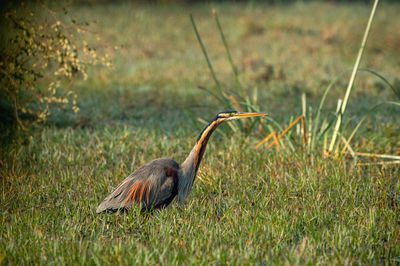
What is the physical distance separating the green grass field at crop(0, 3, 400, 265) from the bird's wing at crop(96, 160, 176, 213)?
0.40ft

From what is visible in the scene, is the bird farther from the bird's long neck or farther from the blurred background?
the blurred background

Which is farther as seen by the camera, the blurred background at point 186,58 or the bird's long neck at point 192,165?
the blurred background at point 186,58

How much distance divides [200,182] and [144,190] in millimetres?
995

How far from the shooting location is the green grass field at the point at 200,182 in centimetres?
343

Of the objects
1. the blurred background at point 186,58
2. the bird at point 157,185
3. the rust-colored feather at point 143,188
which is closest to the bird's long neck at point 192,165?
the bird at point 157,185

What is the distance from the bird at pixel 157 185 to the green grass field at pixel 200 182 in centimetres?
11

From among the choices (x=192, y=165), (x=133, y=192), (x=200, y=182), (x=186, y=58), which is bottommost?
(x=200, y=182)

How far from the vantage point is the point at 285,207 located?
414 centimetres

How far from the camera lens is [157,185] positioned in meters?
3.90

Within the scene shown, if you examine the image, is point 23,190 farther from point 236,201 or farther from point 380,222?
point 380,222

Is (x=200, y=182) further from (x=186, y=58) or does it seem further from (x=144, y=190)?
(x=186, y=58)

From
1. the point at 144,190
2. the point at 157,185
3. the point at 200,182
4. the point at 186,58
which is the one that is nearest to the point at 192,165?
the point at 157,185

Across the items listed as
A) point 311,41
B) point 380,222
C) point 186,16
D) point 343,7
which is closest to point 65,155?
point 380,222

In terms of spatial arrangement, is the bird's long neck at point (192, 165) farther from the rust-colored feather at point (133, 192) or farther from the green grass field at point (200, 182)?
the rust-colored feather at point (133, 192)
